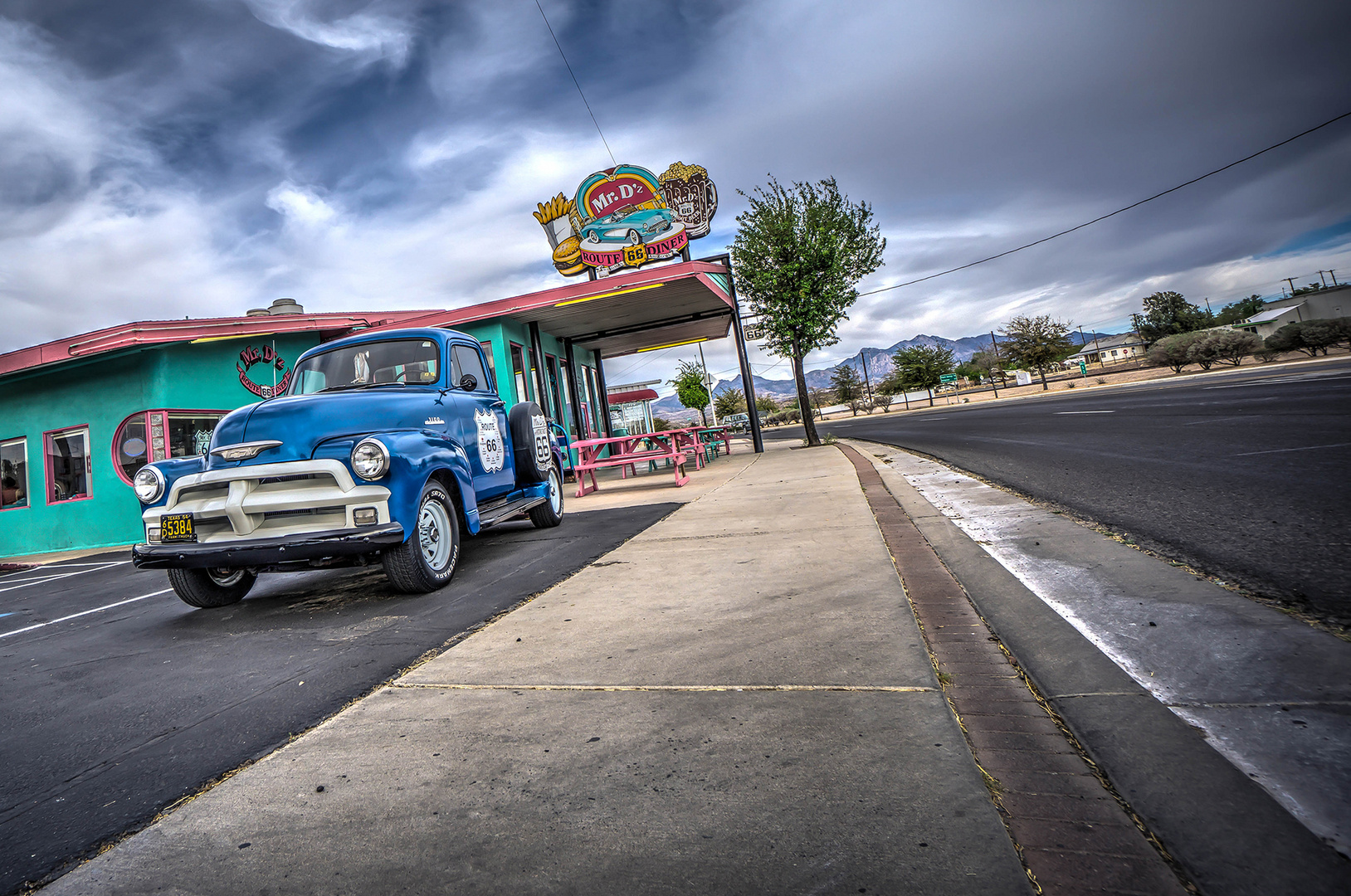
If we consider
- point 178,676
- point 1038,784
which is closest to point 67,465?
point 178,676

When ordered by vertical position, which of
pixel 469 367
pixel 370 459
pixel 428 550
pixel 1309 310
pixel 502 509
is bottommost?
pixel 428 550

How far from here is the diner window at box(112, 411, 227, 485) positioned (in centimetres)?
1205

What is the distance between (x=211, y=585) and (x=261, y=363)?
1112 cm

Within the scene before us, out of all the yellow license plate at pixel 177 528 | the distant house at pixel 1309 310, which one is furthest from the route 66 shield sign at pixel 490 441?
the distant house at pixel 1309 310

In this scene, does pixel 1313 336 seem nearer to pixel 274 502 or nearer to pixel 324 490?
pixel 324 490

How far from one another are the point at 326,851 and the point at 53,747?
1.64m

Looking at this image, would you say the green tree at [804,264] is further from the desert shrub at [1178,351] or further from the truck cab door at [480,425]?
the desert shrub at [1178,351]

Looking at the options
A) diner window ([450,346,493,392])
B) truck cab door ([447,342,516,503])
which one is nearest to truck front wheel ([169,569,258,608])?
truck cab door ([447,342,516,503])

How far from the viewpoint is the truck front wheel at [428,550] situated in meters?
4.10

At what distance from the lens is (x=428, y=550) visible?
173 inches

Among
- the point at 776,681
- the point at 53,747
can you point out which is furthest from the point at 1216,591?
the point at 53,747

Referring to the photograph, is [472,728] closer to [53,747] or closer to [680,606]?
[680,606]

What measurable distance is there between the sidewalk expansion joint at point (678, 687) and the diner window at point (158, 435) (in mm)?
11905

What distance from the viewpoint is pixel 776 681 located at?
2.26 m
